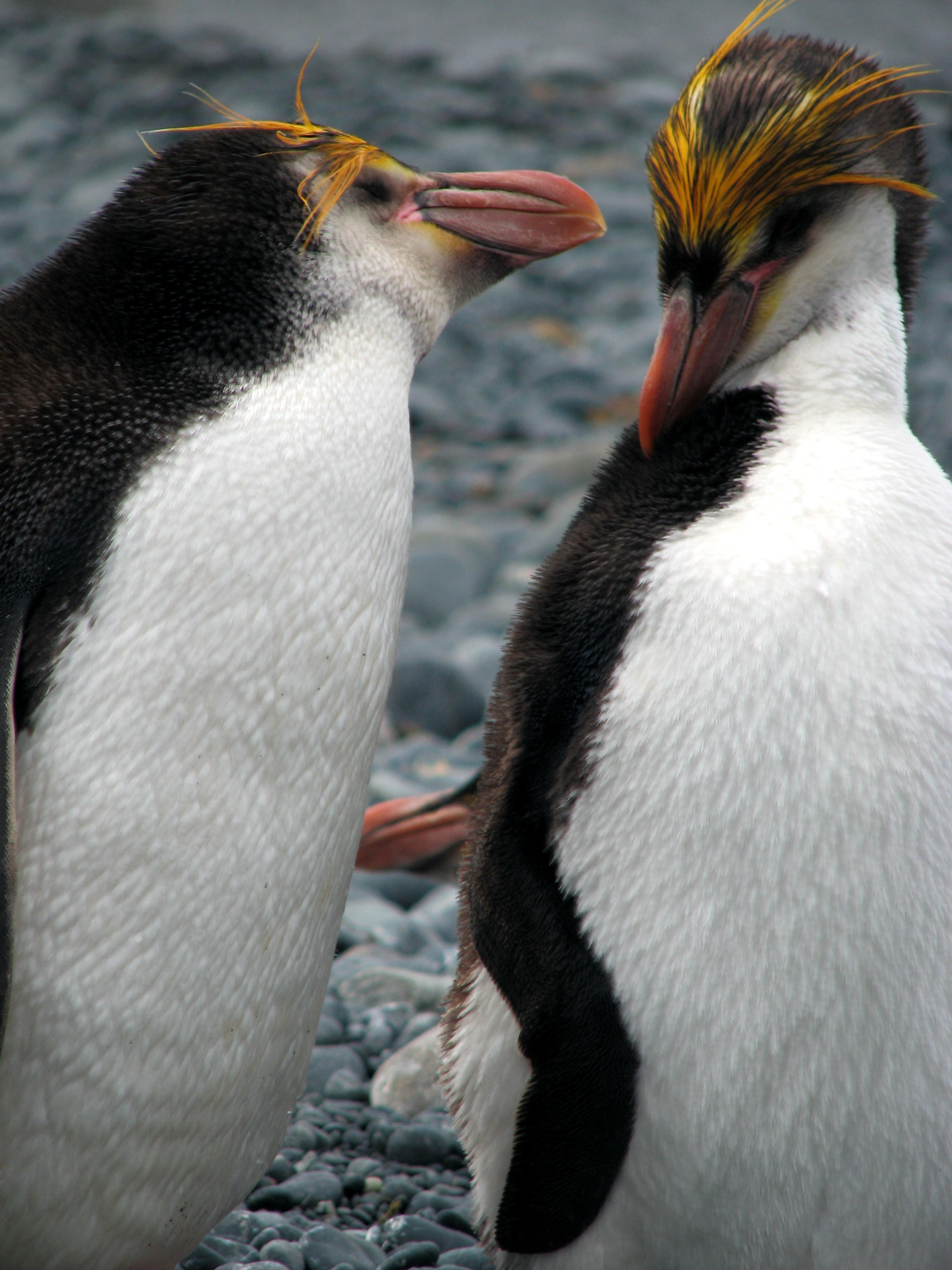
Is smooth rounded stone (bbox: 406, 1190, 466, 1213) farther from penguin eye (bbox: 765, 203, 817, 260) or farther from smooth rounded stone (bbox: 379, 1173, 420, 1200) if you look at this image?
penguin eye (bbox: 765, 203, 817, 260)

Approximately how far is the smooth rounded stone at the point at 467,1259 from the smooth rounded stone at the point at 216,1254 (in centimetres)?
22

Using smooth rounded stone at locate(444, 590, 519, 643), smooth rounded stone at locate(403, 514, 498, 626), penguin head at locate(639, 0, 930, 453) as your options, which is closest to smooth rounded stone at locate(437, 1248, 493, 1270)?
penguin head at locate(639, 0, 930, 453)

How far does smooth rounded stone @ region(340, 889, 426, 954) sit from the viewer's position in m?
2.67

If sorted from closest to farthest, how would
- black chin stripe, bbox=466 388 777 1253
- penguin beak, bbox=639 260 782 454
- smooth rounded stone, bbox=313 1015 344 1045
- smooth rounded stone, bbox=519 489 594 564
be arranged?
black chin stripe, bbox=466 388 777 1253 → penguin beak, bbox=639 260 782 454 → smooth rounded stone, bbox=313 1015 344 1045 → smooth rounded stone, bbox=519 489 594 564

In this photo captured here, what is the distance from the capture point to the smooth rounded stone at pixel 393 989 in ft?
7.80

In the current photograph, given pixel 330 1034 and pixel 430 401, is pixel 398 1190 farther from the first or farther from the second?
pixel 430 401

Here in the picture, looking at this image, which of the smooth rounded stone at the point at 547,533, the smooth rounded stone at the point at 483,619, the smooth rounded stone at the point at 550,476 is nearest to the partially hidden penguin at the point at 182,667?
the smooth rounded stone at the point at 483,619

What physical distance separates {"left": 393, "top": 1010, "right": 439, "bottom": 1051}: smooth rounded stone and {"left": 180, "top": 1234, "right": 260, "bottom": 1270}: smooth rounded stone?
60 centimetres

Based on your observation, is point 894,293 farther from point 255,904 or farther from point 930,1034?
point 255,904

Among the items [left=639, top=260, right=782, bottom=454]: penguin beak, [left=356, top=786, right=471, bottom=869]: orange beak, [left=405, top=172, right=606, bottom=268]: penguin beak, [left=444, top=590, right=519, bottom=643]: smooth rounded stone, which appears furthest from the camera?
[left=444, top=590, right=519, bottom=643]: smooth rounded stone

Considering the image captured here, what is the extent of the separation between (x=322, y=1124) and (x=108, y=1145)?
77 centimetres

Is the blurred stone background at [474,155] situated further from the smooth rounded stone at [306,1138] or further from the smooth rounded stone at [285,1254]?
A: the smooth rounded stone at [285,1254]

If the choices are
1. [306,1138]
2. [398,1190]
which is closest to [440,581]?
[306,1138]

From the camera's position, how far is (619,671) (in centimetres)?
140
